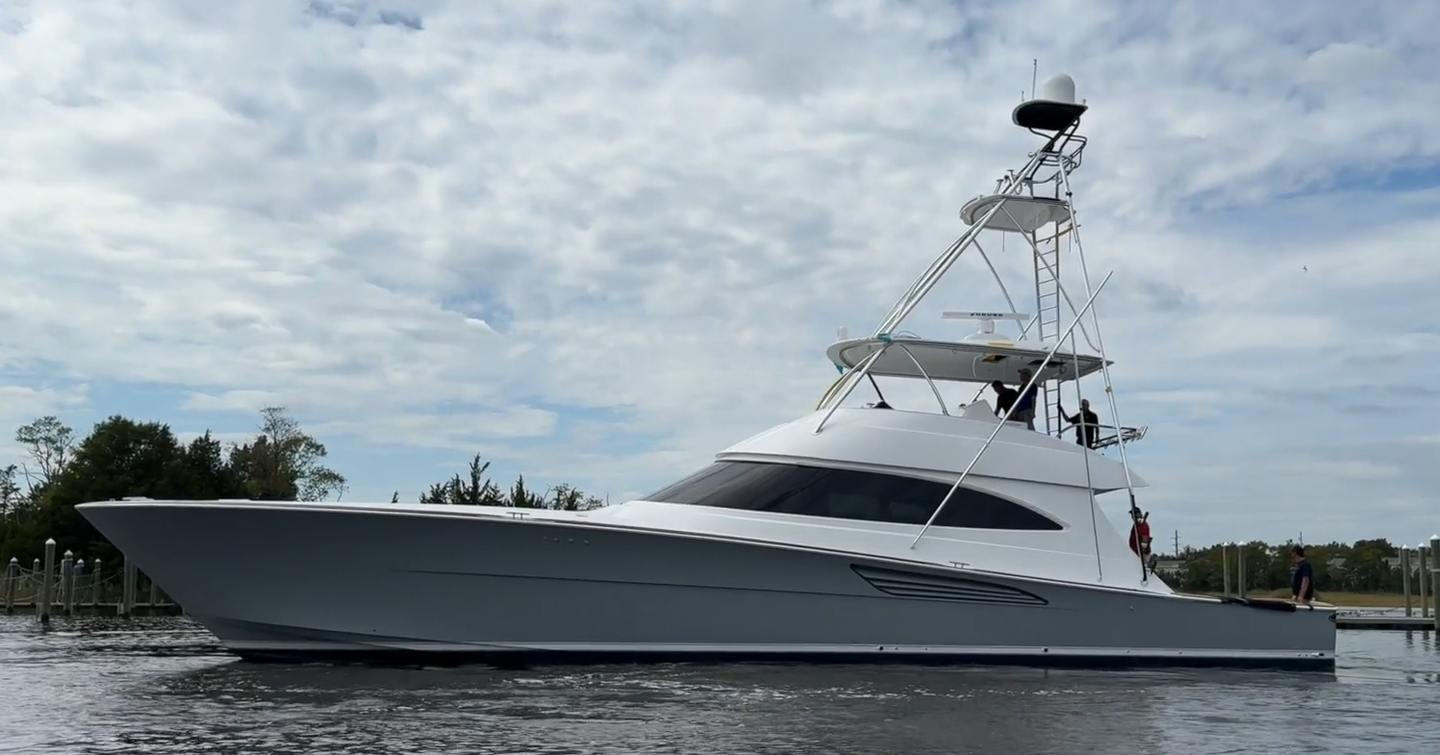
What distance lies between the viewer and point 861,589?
11.2 meters

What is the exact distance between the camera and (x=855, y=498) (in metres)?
11.7

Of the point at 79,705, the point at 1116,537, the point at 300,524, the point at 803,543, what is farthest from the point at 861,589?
the point at 79,705

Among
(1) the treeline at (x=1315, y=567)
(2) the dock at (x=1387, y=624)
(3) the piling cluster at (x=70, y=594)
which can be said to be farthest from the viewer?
(1) the treeline at (x=1315, y=567)

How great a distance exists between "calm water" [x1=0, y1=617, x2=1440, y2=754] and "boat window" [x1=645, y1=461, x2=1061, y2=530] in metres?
1.43

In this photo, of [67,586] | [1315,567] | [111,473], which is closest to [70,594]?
[67,586]

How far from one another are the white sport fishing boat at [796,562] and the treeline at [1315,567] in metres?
18.4

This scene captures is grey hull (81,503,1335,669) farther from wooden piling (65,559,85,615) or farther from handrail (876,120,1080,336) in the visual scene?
wooden piling (65,559,85,615)

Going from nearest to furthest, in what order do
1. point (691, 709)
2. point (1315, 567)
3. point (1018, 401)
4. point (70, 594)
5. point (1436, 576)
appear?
point (691, 709) → point (1018, 401) → point (1436, 576) → point (70, 594) → point (1315, 567)

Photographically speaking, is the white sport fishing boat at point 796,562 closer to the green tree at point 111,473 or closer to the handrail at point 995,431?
the handrail at point 995,431

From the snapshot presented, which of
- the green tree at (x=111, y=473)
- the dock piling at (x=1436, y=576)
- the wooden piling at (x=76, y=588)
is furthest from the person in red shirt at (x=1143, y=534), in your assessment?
the green tree at (x=111, y=473)

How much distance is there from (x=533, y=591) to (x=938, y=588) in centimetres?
371

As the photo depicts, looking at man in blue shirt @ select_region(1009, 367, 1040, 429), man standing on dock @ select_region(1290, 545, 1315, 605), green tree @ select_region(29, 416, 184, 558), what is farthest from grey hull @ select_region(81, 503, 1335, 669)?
green tree @ select_region(29, 416, 184, 558)

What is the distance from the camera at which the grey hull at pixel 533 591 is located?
10.6 metres

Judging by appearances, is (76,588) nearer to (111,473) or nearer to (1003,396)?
(111,473)
